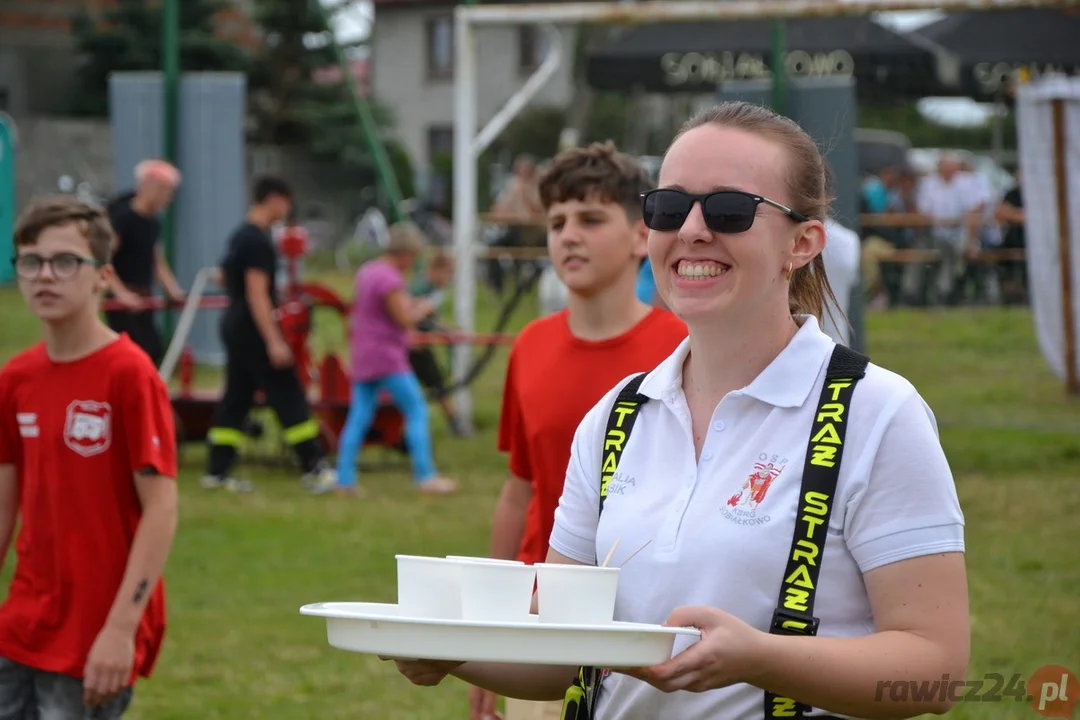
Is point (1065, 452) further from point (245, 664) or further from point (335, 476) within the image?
point (245, 664)

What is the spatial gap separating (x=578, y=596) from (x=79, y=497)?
219 cm

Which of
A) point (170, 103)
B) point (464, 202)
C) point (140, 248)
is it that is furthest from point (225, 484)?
point (170, 103)

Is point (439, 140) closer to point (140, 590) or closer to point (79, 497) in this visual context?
point (79, 497)

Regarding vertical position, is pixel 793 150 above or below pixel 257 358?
above

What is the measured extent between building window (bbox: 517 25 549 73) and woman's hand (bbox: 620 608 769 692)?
5309 centimetres

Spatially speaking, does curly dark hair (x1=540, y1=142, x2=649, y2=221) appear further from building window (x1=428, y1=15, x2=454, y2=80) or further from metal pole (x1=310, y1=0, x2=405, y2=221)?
building window (x1=428, y1=15, x2=454, y2=80)

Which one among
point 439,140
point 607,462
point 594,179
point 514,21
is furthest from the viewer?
point 439,140

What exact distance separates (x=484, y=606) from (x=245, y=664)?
4.84 m

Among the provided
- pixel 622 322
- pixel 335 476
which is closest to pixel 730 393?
pixel 622 322

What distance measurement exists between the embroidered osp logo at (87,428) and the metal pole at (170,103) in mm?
10701

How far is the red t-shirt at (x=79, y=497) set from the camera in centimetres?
401

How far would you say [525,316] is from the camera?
21.5 meters

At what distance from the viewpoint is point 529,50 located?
55250 mm

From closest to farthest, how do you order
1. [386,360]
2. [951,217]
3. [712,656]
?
1. [712,656]
2. [386,360]
3. [951,217]
